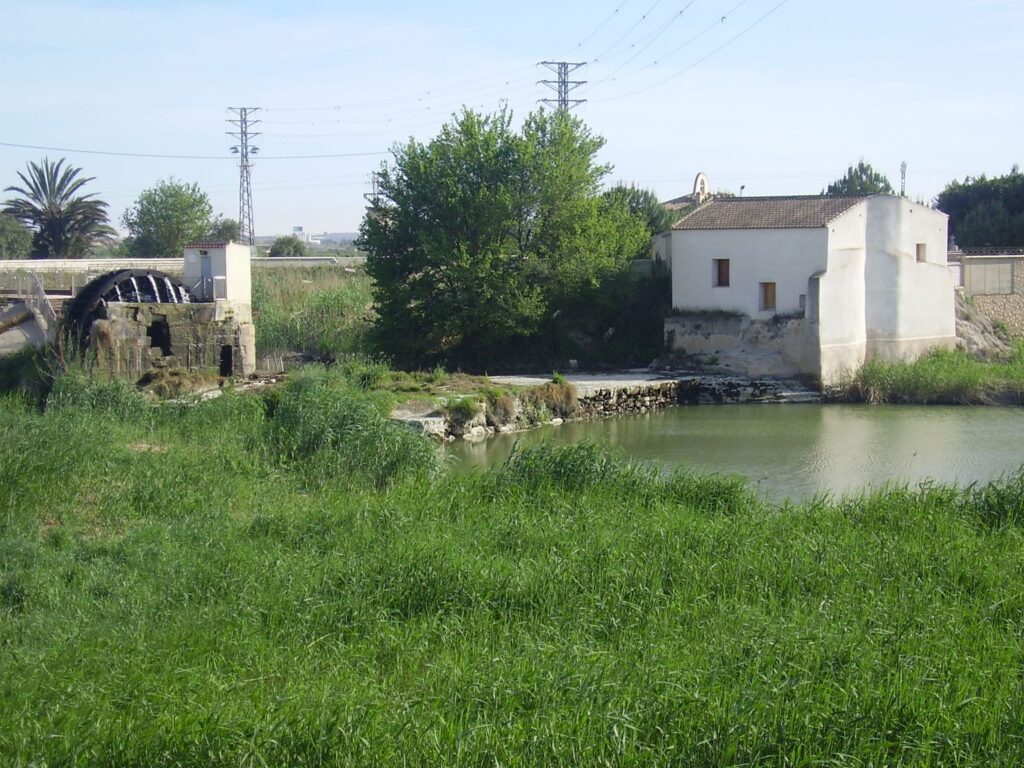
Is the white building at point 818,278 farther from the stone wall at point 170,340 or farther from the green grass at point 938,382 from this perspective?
the stone wall at point 170,340

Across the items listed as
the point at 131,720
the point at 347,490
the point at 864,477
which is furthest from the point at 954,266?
the point at 131,720

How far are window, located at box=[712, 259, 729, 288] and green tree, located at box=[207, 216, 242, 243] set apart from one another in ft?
106

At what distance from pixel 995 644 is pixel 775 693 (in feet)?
6.64

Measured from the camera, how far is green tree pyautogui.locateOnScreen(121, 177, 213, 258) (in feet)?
162

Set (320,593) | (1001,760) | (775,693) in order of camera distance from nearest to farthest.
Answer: (1001,760)
(775,693)
(320,593)

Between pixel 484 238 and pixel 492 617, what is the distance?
22424 millimetres

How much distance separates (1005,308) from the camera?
115 ft

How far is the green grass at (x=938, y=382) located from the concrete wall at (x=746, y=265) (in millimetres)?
2738

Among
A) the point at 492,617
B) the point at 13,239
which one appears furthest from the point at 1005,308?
the point at 13,239

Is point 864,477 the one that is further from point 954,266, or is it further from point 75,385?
point 954,266

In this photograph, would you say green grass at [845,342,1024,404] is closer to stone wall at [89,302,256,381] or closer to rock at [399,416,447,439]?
rock at [399,416,447,439]

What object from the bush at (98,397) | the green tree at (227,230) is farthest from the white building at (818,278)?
the green tree at (227,230)

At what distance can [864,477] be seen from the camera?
54.4ft

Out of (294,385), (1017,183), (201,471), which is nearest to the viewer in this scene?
(201,471)
